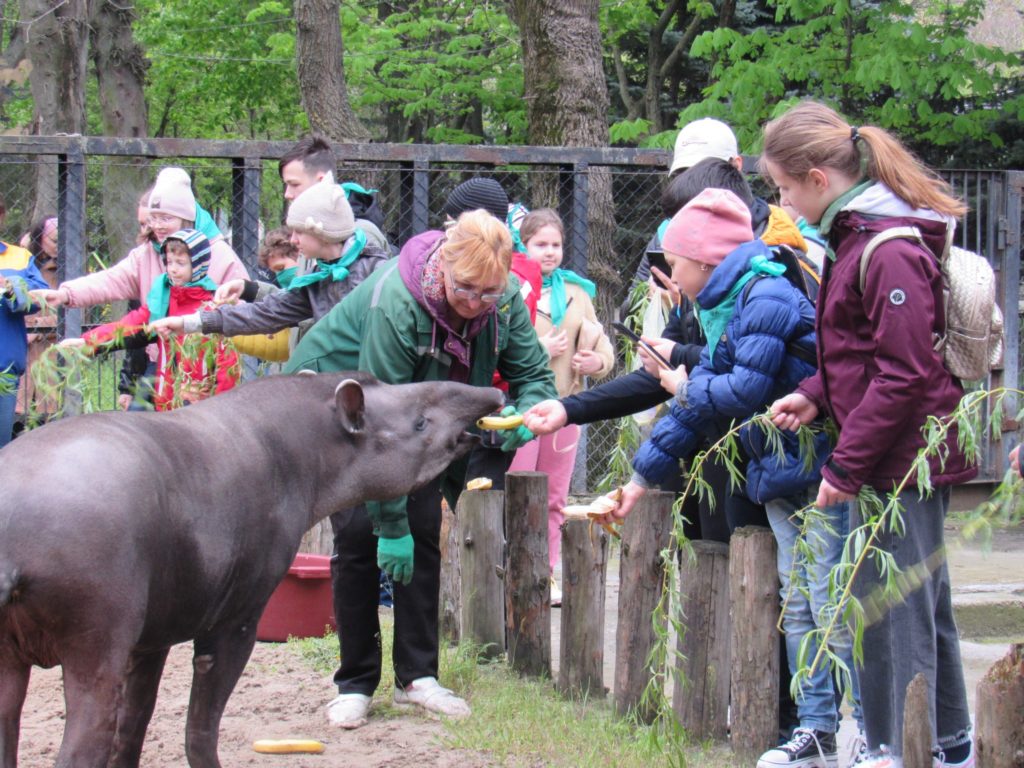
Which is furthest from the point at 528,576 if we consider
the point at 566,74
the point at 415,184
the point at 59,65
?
the point at 59,65

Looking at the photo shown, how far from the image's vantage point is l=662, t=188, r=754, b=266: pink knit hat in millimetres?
4652

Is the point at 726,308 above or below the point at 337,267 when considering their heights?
below

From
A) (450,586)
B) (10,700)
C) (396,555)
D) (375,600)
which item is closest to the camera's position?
(10,700)

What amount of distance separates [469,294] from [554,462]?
2.60 meters

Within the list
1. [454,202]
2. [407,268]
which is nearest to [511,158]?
[454,202]

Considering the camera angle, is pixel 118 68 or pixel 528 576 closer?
pixel 528 576

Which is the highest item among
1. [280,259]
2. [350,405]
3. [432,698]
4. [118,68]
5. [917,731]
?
[118,68]

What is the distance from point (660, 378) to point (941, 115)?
971 cm

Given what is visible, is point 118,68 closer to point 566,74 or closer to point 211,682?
point 566,74

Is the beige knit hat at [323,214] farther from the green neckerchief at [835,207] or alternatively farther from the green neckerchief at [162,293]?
the green neckerchief at [835,207]

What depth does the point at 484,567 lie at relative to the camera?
6.34m

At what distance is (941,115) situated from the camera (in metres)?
13.5

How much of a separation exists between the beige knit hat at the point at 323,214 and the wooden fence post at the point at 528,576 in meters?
1.41

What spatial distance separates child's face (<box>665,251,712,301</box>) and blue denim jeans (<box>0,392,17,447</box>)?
4677mm
